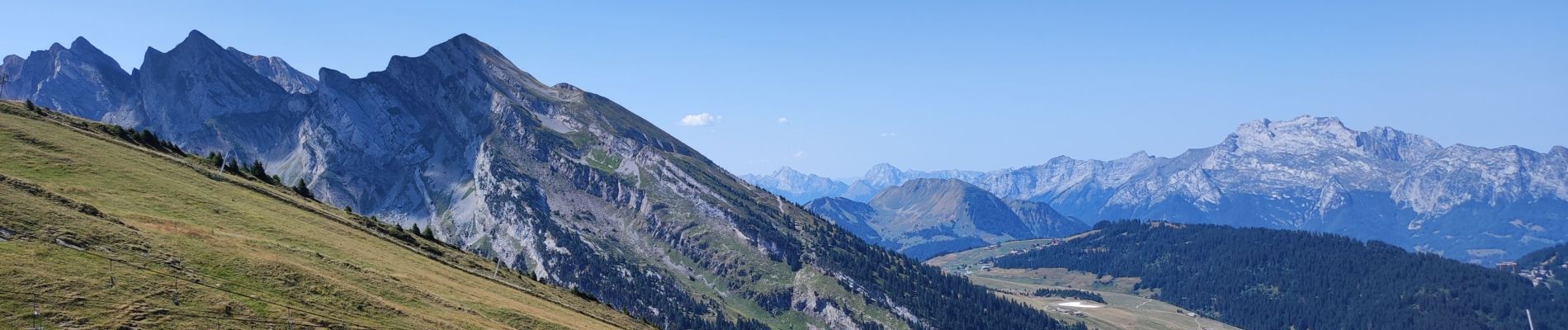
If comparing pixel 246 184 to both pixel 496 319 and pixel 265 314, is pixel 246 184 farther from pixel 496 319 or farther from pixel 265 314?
pixel 265 314

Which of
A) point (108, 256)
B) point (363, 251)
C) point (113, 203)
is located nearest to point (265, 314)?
point (108, 256)

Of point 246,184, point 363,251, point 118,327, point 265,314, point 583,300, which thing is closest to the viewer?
point 118,327

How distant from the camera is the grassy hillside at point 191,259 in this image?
1959 inches

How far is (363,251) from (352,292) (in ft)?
98.9

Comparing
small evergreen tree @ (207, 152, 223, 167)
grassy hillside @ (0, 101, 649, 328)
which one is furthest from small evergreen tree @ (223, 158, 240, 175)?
grassy hillside @ (0, 101, 649, 328)

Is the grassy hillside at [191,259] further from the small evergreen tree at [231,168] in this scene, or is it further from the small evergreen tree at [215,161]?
the small evergreen tree at [215,161]

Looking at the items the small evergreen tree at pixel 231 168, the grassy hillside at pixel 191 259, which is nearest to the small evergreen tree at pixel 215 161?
the small evergreen tree at pixel 231 168

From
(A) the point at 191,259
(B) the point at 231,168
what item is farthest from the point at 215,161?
(A) the point at 191,259

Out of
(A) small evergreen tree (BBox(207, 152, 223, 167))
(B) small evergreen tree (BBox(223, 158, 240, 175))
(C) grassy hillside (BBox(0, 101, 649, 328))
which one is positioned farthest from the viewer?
(A) small evergreen tree (BBox(207, 152, 223, 167))

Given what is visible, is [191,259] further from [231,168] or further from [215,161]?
[231,168]

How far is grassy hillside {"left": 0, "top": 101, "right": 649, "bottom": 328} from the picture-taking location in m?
49.8

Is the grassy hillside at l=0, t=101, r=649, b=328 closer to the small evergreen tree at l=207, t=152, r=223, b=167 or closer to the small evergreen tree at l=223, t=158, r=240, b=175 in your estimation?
the small evergreen tree at l=223, t=158, r=240, b=175

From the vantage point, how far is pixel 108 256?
5678 centimetres

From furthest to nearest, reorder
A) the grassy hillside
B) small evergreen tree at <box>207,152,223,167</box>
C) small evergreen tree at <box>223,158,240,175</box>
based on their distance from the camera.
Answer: small evergreen tree at <box>207,152,223,167</box>
small evergreen tree at <box>223,158,240,175</box>
the grassy hillside
